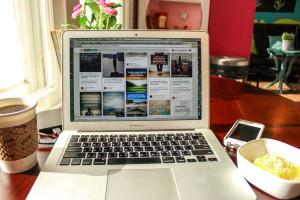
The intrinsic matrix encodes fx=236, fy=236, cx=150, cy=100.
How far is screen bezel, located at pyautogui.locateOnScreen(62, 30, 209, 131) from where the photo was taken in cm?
67

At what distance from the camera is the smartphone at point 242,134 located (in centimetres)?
66

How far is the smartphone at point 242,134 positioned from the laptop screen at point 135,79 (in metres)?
0.11

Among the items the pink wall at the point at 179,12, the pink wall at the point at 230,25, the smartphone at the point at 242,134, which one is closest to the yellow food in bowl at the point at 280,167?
the smartphone at the point at 242,134

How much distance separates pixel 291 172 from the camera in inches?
19.0

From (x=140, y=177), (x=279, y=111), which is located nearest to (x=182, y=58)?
(x=140, y=177)

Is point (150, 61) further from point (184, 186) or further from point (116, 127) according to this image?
point (184, 186)

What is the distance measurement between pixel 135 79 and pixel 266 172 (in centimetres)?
41

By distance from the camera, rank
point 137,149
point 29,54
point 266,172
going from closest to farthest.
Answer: point 266,172 → point 137,149 → point 29,54

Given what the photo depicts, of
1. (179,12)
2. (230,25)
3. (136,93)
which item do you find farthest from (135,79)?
(230,25)

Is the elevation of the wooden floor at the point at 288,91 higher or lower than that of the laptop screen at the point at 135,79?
lower

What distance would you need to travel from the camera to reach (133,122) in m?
0.69

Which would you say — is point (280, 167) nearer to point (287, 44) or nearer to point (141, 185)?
point (141, 185)

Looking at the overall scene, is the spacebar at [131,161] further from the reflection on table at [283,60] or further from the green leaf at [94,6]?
the reflection on table at [283,60]

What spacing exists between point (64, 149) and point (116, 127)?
16 centimetres
